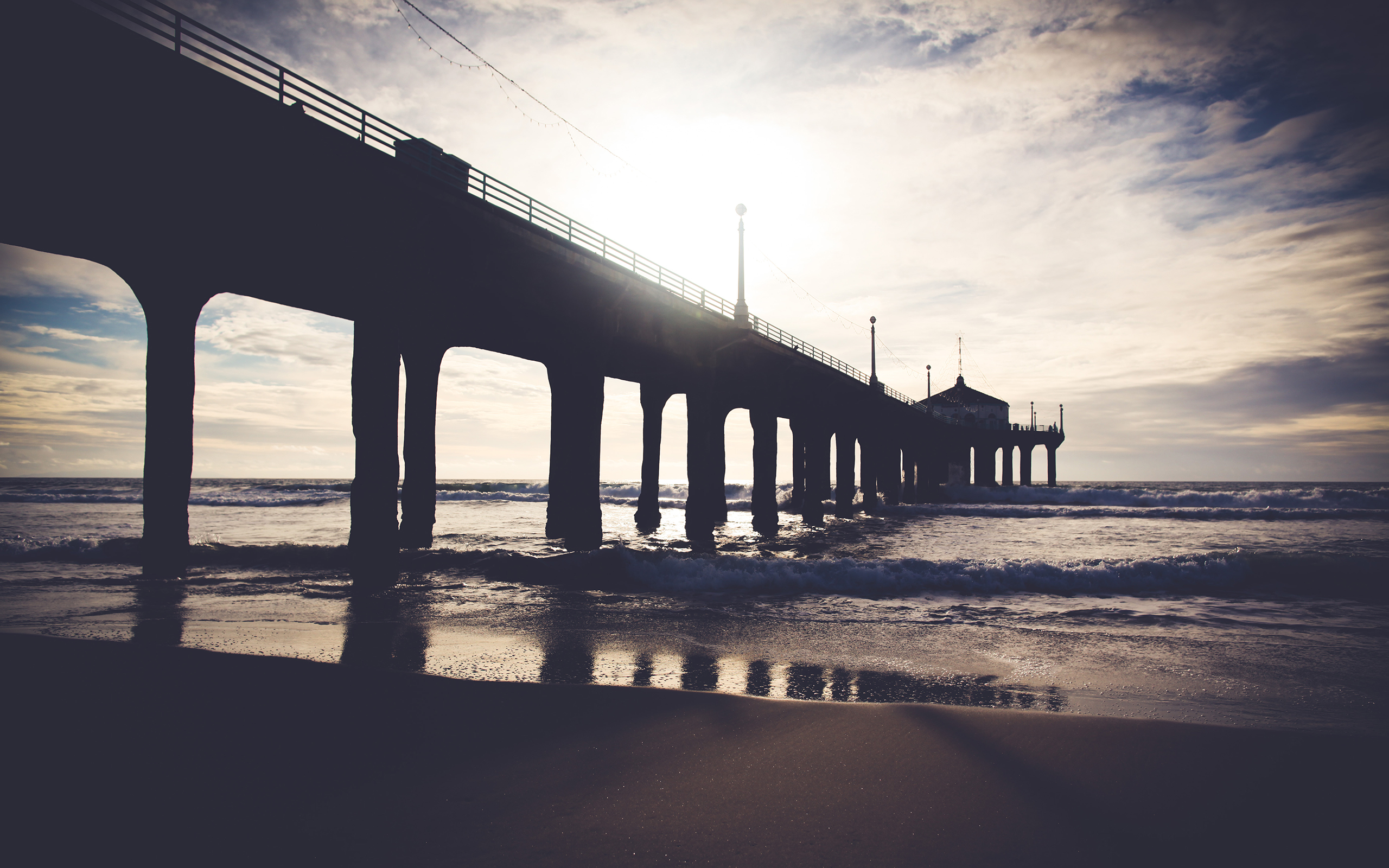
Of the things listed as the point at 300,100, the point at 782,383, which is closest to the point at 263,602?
the point at 300,100

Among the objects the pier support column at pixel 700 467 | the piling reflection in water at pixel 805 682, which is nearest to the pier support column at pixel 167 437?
the piling reflection in water at pixel 805 682

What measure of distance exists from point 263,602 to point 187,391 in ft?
17.0

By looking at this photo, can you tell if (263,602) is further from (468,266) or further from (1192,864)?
(1192,864)

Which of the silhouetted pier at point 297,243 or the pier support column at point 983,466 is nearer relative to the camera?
the silhouetted pier at point 297,243

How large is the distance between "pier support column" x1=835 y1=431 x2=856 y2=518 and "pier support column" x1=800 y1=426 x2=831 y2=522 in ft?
7.40

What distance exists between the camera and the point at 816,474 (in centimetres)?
3822

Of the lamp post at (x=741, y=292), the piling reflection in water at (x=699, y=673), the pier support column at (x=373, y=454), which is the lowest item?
the piling reflection in water at (x=699, y=673)

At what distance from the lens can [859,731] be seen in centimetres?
431

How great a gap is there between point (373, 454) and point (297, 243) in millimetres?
4435

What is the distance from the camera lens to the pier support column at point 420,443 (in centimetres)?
2027

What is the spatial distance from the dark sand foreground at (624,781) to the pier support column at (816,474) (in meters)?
31.9

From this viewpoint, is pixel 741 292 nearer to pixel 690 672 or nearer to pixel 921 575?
pixel 921 575

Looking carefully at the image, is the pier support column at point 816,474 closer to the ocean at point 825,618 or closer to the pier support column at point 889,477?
the ocean at point 825,618

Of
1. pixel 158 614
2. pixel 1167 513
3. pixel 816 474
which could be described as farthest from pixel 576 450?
pixel 1167 513
